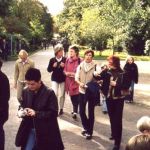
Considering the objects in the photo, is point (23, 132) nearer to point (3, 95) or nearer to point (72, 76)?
point (3, 95)

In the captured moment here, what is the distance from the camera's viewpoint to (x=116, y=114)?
941cm

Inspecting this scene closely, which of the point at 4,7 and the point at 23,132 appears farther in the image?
the point at 4,7

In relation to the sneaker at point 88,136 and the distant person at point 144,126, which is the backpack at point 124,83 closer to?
the sneaker at point 88,136

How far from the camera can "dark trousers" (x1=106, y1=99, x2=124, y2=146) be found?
936cm

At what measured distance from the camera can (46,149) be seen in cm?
648

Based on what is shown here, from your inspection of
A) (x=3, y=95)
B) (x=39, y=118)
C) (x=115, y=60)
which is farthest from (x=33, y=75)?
(x=115, y=60)

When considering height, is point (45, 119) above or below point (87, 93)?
above

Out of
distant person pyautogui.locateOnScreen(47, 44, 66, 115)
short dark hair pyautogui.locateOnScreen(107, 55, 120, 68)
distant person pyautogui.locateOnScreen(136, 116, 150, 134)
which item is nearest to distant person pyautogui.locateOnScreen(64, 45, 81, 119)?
distant person pyautogui.locateOnScreen(47, 44, 66, 115)

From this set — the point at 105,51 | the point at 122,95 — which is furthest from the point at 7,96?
the point at 105,51

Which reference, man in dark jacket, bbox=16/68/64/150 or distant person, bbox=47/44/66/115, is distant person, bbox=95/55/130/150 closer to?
man in dark jacket, bbox=16/68/64/150

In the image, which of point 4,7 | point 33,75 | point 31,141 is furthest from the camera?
point 4,7

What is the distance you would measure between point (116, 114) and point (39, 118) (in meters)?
3.26

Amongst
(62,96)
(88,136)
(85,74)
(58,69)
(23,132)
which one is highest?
(85,74)

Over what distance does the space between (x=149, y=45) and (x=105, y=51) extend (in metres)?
11.6
